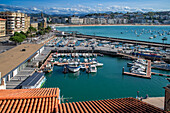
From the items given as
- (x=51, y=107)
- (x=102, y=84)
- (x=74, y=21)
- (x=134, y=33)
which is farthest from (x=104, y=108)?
(x=74, y=21)

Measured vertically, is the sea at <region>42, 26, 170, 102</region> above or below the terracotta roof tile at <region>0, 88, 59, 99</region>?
below

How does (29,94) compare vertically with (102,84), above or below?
above

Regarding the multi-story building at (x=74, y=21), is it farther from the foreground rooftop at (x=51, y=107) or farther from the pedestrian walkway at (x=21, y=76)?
the foreground rooftop at (x=51, y=107)

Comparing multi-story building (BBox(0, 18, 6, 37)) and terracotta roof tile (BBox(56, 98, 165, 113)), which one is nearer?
terracotta roof tile (BBox(56, 98, 165, 113))

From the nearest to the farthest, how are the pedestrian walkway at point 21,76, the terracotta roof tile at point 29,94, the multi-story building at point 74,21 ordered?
1. the terracotta roof tile at point 29,94
2. the pedestrian walkway at point 21,76
3. the multi-story building at point 74,21

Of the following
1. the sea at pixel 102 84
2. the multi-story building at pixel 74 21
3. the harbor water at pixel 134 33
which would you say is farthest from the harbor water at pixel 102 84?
the multi-story building at pixel 74 21

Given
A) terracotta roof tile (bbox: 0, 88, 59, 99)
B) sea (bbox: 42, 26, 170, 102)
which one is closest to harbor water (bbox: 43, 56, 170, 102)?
sea (bbox: 42, 26, 170, 102)

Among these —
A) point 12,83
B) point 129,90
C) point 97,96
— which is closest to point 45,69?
point 12,83

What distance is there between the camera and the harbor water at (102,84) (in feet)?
36.5

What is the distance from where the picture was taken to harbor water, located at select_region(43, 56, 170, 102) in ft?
36.5

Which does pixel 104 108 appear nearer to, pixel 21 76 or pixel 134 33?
pixel 21 76

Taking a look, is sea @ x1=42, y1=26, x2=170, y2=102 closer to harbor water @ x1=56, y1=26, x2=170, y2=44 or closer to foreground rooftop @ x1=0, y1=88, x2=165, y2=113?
foreground rooftop @ x1=0, y1=88, x2=165, y2=113

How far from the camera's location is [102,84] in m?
13.0

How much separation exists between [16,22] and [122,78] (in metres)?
26.3
